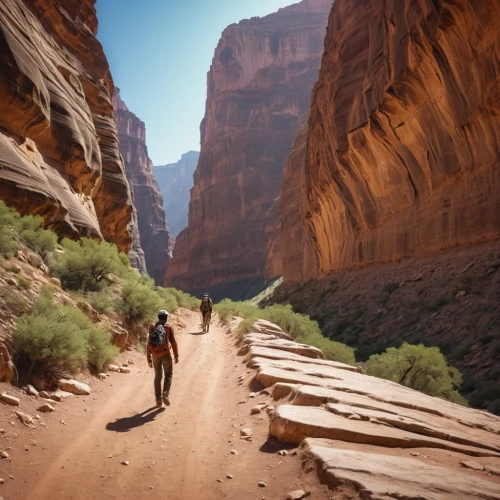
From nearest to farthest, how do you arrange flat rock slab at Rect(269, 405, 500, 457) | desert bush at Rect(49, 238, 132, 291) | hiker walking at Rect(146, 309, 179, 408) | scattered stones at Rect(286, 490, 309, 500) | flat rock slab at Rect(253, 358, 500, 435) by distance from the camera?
scattered stones at Rect(286, 490, 309, 500) < flat rock slab at Rect(269, 405, 500, 457) < flat rock slab at Rect(253, 358, 500, 435) < hiker walking at Rect(146, 309, 179, 408) < desert bush at Rect(49, 238, 132, 291)

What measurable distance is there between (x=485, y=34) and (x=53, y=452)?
1972cm

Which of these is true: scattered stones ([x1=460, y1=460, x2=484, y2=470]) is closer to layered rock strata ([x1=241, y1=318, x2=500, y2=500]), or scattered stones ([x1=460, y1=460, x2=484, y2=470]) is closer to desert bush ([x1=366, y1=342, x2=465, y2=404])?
layered rock strata ([x1=241, y1=318, x2=500, y2=500])

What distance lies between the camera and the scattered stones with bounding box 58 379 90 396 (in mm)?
6084

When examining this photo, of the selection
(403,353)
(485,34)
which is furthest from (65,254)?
(485,34)

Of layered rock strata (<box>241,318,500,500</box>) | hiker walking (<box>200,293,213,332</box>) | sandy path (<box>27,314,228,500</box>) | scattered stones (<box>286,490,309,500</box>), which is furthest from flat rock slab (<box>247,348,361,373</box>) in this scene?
hiker walking (<box>200,293,213,332</box>)

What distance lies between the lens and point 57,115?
1983cm

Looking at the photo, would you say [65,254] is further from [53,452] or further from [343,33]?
[343,33]

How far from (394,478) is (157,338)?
4.41 metres

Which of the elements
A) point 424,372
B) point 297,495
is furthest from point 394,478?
point 424,372

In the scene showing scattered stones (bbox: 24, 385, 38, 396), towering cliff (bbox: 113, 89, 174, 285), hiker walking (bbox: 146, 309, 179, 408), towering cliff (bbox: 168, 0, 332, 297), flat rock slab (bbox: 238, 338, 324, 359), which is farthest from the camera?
towering cliff (bbox: 113, 89, 174, 285)

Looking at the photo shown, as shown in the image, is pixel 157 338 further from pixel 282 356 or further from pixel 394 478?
pixel 394 478

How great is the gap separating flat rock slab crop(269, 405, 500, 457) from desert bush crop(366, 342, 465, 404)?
6.62 m

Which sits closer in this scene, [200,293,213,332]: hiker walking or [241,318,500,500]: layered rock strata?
[241,318,500,500]: layered rock strata

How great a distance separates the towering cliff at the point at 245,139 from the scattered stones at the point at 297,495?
87.1 metres
